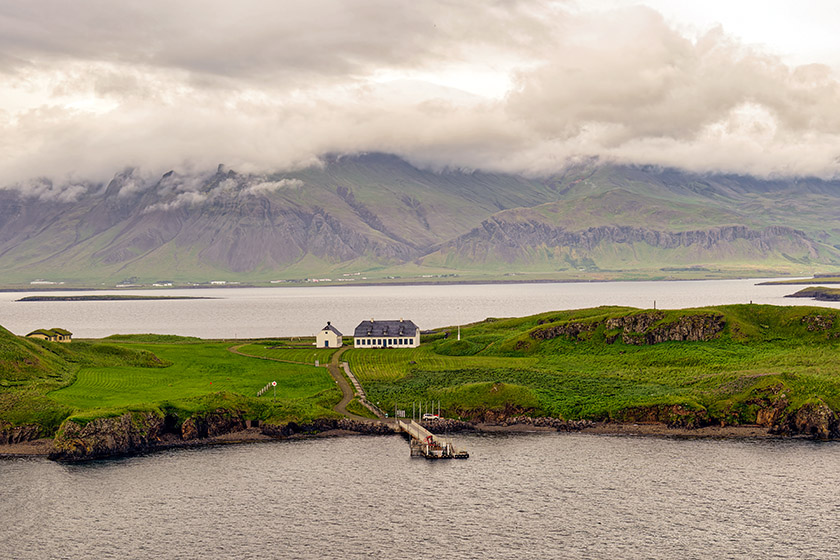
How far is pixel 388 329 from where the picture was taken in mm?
183750

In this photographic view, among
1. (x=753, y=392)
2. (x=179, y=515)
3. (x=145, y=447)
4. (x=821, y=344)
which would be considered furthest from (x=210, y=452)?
(x=821, y=344)

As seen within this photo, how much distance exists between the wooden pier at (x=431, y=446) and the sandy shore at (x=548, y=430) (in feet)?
31.9

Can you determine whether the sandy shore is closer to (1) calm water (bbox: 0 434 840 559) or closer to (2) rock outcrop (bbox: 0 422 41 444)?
(2) rock outcrop (bbox: 0 422 41 444)

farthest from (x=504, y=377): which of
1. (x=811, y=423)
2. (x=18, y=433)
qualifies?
(x=18, y=433)

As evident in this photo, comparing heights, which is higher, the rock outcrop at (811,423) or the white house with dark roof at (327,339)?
the white house with dark roof at (327,339)

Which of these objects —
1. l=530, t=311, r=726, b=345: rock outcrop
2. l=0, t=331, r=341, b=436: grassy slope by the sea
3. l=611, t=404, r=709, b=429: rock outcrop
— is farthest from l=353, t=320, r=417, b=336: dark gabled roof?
l=611, t=404, r=709, b=429: rock outcrop

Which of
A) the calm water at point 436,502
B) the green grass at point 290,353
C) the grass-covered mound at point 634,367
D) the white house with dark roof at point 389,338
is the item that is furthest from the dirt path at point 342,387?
the calm water at point 436,502

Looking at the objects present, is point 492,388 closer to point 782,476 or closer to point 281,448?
point 281,448

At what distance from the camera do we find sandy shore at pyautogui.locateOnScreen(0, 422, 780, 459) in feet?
328

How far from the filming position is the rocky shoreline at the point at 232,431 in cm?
9556

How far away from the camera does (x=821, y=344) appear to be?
5630 inches

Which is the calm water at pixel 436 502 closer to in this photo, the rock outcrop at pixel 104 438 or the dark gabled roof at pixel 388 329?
the rock outcrop at pixel 104 438

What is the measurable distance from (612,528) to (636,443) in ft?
106

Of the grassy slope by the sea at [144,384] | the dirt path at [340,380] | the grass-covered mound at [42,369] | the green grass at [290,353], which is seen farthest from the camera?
the green grass at [290,353]
